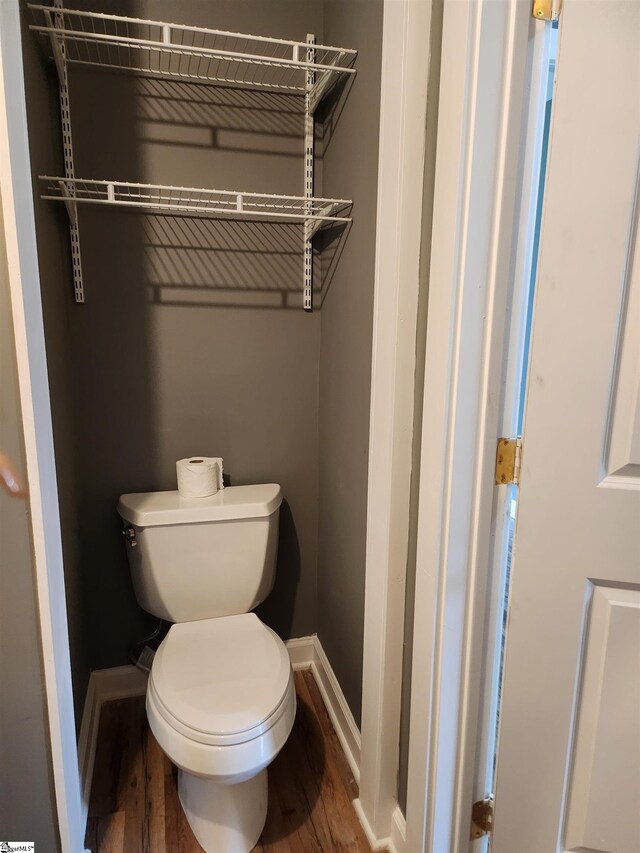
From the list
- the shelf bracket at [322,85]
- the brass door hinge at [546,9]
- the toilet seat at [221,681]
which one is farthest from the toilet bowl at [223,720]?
the shelf bracket at [322,85]

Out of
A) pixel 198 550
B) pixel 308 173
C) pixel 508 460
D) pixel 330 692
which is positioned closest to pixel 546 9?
pixel 508 460

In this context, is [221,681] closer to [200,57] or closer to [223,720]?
[223,720]

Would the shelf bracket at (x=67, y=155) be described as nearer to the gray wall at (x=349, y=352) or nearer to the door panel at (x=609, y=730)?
the gray wall at (x=349, y=352)

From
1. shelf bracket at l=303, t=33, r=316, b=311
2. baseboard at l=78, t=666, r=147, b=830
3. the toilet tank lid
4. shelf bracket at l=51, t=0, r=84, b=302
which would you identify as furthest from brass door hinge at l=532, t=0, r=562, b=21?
baseboard at l=78, t=666, r=147, b=830

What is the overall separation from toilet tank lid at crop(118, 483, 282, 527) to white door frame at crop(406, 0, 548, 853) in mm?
638

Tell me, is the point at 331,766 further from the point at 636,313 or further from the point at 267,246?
the point at 267,246

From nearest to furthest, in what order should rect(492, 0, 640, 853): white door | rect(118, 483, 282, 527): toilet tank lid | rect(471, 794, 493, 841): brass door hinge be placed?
rect(492, 0, 640, 853): white door
rect(471, 794, 493, 841): brass door hinge
rect(118, 483, 282, 527): toilet tank lid

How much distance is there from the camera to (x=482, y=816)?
3.63 feet

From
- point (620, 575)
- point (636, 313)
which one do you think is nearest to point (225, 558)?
point (620, 575)

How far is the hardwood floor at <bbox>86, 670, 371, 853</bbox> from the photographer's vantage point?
1299mm

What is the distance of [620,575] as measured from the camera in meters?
0.93

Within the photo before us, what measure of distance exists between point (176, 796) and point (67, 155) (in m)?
1.75

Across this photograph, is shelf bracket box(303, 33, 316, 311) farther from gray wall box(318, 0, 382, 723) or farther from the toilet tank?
the toilet tank

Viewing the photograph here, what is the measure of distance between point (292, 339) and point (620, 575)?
44.6 inches
